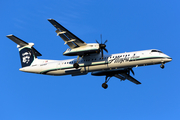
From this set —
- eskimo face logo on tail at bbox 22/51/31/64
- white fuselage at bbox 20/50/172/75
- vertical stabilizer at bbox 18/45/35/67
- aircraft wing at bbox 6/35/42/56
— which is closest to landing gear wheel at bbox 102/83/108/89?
white fuselage at bbox 20/50/172/75

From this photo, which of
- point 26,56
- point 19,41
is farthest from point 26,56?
point 19,41

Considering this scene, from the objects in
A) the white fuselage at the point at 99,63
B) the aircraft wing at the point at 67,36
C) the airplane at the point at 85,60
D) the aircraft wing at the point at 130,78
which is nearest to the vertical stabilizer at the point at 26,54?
the airplane at the point at 85,60

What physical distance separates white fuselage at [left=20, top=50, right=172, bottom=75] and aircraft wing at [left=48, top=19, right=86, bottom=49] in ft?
6.66

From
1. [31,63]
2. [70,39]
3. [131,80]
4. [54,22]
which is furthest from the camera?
[131,80]

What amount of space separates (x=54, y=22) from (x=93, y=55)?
5.84 meters

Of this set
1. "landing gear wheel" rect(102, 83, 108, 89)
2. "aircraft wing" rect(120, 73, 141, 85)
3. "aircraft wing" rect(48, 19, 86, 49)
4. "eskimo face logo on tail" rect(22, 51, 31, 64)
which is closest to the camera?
"aircraft wing" rect(48, 19, 86, 49)

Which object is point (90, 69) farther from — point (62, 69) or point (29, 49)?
point (29, 49)

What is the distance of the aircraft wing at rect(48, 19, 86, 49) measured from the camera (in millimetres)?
26584

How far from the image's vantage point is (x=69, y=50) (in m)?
28.1

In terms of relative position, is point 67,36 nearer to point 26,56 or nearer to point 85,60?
point 85,60

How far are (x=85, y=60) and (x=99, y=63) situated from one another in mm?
1685

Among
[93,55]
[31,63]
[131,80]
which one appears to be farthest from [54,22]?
[131,80]

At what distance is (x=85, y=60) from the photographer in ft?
95.2

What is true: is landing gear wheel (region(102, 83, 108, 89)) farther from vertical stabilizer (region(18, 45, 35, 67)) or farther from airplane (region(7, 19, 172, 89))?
vertical stabilizer (region(18, 45, 35, 67))
